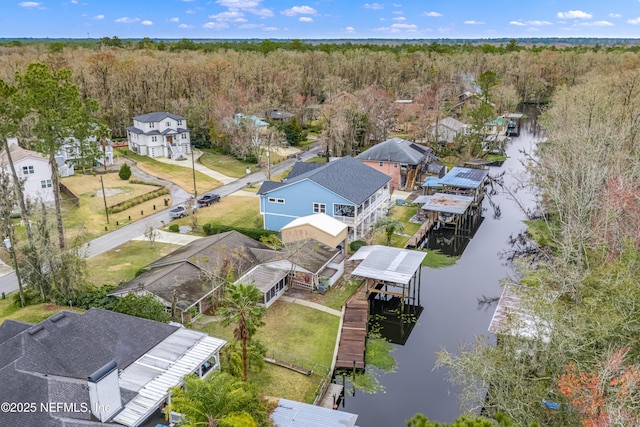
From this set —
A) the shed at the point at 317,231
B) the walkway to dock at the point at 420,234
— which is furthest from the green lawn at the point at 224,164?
the shed at the point at 317,231

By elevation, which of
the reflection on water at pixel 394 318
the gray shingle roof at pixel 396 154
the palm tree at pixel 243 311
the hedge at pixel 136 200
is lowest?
the reflection on water at pixel 394 318

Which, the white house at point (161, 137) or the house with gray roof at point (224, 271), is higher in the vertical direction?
the white house at point (161, 137)

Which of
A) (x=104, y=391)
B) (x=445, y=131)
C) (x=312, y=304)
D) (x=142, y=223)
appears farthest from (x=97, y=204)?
(x=445, y=131)

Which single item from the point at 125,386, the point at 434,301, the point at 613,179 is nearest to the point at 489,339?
the point at 434,301

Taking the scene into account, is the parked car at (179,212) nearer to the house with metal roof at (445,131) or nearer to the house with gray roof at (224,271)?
the house with gray roof at (224,271)

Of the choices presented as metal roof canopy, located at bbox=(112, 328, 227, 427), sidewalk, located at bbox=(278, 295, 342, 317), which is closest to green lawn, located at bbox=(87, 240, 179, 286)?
sidewalk, located at bbox=(278, 295, 342, 317)

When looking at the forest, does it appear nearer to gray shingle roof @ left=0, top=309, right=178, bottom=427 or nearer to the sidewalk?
the sidewalk
